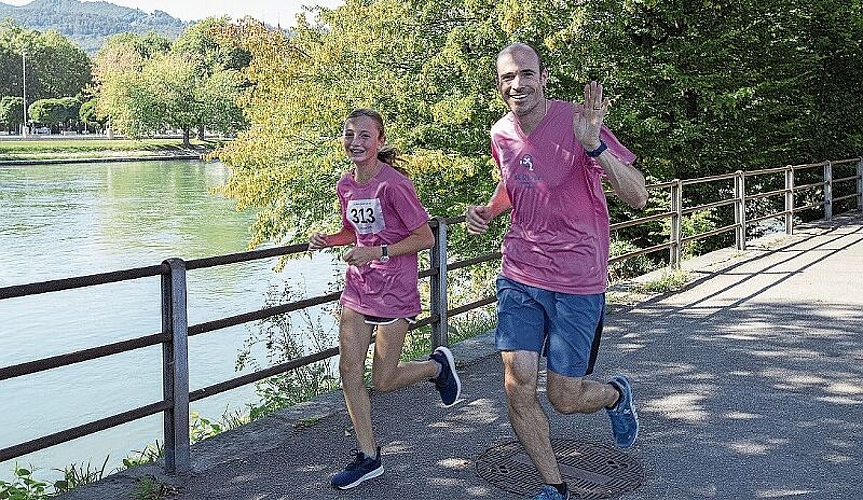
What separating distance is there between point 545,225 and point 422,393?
103 inches

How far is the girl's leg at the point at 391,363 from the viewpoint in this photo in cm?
554

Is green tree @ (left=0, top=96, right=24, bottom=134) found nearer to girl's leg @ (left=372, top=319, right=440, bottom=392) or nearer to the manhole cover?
girl's leg @ (left=372, top=319, right=440, bottom=392)

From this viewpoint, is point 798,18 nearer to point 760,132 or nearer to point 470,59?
point 760,132

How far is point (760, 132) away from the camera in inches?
845

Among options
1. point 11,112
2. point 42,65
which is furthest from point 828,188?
point 42,65

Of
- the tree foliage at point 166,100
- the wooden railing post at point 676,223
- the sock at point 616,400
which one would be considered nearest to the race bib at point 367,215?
the sock at point 616,400

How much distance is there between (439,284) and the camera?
8148mm

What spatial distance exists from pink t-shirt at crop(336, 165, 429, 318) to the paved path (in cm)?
90

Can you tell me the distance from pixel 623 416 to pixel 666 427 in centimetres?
86

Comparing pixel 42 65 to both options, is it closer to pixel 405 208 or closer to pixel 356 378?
pixel 405 208

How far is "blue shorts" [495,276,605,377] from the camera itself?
4.90 metres

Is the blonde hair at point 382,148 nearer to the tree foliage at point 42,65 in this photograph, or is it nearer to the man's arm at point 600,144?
the man's arm at point 600,144

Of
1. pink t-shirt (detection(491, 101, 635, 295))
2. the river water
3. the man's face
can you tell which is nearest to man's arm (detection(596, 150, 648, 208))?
pink t-shirt (detection(491, 101, 635, 295))

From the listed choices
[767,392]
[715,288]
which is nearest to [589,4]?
[715,288]
